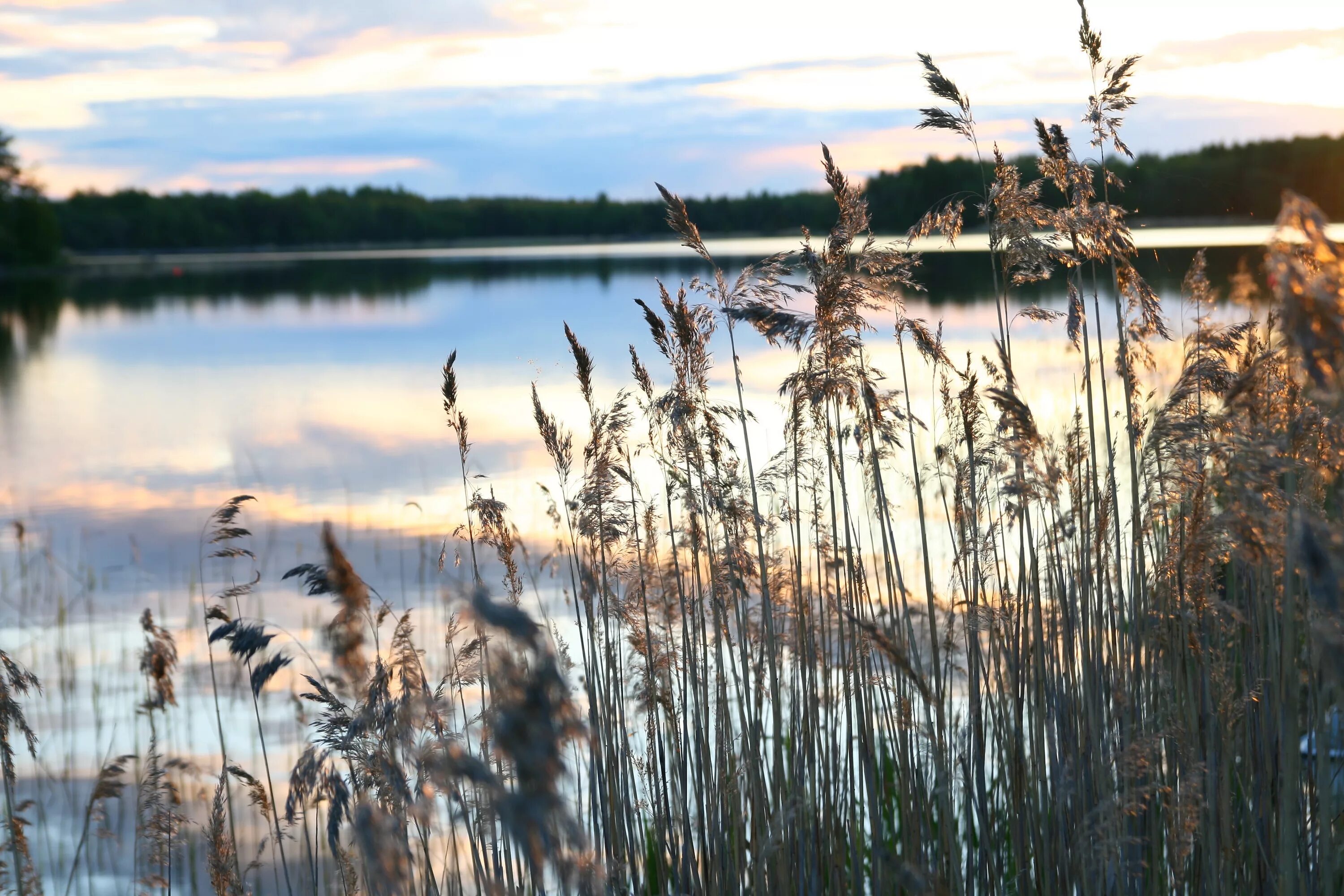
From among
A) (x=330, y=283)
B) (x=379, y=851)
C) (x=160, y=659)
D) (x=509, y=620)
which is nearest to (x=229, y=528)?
(x=160, y=659)

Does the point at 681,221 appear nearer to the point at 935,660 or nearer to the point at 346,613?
the point at 935,660

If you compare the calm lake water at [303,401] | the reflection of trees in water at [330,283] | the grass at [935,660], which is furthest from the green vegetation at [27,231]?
the grass at [935,660]

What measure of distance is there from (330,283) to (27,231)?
24.3m

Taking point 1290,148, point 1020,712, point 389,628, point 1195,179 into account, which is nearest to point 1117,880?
point 1020,712

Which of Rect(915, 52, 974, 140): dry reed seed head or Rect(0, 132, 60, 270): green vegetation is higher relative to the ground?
Rect(0, 132, 60, 270): green vegetation

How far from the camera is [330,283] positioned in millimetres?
53844

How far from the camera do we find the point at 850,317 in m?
2.69

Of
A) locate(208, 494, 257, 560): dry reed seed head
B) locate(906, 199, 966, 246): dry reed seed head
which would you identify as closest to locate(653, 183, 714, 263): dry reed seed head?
locate(906, 199, 966, 246): dry reed seed head

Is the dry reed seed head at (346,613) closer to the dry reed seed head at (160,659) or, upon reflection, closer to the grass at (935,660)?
the grass at (935,660)

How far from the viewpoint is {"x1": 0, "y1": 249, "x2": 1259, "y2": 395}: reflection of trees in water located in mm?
27766

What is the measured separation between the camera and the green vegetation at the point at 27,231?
63406 mm

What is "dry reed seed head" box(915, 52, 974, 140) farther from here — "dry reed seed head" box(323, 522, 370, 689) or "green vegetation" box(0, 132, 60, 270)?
"green vegetation" box(0, 132, 60, 270)

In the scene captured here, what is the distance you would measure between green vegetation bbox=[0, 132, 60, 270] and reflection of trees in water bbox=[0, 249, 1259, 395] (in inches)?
90.6

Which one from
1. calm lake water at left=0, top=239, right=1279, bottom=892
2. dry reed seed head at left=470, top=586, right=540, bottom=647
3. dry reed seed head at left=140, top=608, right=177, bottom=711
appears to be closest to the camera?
dry reed seed head at left=470, top=586, right=540, bottom=647
